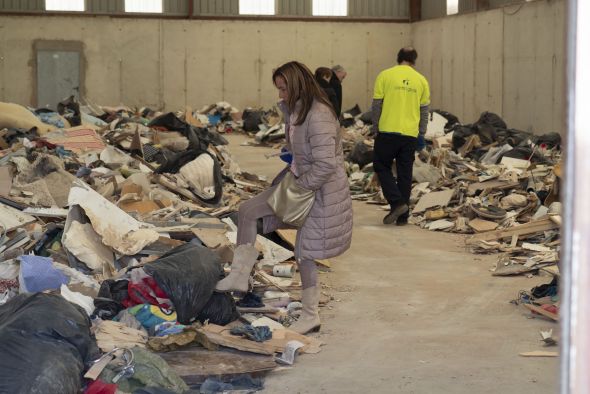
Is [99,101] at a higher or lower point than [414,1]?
lower

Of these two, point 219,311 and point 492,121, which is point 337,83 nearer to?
point 492,121

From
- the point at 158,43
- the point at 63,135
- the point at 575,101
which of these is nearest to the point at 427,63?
the point at 158,43

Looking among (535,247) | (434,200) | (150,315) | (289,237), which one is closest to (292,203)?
(150,315)

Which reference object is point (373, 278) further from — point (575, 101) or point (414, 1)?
point (414, 1)

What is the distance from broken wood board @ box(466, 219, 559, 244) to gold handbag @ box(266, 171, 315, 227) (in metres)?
3.76

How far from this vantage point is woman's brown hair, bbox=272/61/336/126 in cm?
639

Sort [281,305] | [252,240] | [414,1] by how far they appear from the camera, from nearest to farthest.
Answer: [252,240] → [281,305] → [414,1]

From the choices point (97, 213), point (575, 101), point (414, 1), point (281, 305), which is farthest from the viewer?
point (414, 1)

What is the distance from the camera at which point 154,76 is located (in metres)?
27.6

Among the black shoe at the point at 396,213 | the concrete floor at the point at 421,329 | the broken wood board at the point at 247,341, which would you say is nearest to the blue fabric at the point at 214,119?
the black shoe at the point at 396,213

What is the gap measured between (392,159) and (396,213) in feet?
2.07

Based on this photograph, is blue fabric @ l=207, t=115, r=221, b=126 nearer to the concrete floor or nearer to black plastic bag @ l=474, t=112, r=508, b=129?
black plastic bag @ l=474, t=112, r=508, b=129

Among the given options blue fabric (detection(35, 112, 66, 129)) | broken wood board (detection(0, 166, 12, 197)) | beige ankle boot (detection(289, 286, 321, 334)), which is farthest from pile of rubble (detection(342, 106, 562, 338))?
blue fabric (detection(35, 112, 66, 129))

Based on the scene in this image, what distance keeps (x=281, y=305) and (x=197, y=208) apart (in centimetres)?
318
